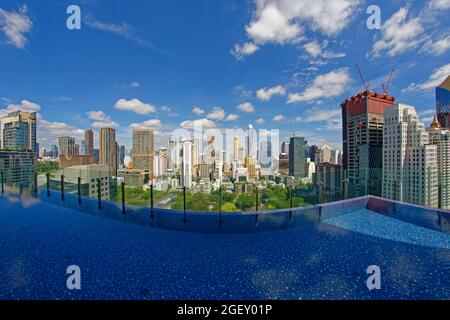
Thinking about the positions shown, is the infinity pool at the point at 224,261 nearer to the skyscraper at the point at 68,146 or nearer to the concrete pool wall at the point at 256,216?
the concrete pool wall at the point at 256,216

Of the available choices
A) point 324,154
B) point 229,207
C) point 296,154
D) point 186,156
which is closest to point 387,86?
point 324,154

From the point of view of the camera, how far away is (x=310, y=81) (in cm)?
1045

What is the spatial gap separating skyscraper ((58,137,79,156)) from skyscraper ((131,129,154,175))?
10.4m

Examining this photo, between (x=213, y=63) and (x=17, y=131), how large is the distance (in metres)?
23.5

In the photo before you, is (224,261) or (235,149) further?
(235,149)

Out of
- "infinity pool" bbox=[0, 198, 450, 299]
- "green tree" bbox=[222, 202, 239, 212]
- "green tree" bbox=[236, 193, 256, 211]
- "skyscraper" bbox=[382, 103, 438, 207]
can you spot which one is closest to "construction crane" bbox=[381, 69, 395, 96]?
"skyscraper" bbox=[382, 103, 438, 207]

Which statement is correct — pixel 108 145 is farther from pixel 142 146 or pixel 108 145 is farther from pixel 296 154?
pixel 296 154

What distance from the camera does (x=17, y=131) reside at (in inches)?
784

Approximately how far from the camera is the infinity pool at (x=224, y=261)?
2473mm
